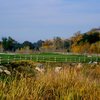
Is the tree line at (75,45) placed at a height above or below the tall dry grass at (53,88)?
above

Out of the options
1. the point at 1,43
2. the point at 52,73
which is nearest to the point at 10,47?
the point at 1,43

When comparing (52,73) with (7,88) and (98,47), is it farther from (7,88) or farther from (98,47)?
(98,47)

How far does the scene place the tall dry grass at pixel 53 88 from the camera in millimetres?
6423

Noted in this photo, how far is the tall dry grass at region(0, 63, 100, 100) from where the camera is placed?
6423mm

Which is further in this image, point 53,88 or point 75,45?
point 75,45

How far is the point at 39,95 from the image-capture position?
21.7 ft

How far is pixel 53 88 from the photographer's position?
23.4ft

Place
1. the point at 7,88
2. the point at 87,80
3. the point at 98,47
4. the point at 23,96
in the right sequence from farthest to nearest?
the point at 98,47, the point at 87,80, the point at 7,88, the point at 23,96

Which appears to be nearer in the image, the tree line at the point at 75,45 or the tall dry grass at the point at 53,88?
the tall dry grass at the point at 53,88

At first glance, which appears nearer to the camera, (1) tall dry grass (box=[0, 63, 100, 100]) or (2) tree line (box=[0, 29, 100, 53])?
(1) tall dry grass (box=[0, 63, 100, 100])

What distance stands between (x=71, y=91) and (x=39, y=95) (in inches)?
24.2

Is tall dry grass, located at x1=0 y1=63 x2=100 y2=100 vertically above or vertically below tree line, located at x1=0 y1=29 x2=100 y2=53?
below

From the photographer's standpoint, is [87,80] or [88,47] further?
[88,47]

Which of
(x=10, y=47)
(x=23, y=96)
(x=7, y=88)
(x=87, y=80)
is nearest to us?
(x=23, y=96)
